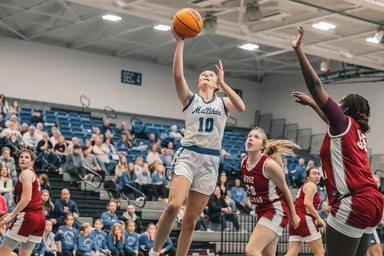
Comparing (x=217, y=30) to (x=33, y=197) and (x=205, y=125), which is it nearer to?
Answer: (x=33, y=197)

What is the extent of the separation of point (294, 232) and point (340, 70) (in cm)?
1893

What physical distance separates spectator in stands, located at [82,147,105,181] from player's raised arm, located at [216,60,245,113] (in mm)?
10751

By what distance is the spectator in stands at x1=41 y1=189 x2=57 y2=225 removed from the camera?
44.5 ft

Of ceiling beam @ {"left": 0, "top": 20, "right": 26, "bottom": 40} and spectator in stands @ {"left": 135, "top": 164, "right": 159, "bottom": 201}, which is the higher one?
ceiling beam @ {"left": 0, "top": 20, "right": 26, "bottom": 40}

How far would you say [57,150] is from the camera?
18375 mm

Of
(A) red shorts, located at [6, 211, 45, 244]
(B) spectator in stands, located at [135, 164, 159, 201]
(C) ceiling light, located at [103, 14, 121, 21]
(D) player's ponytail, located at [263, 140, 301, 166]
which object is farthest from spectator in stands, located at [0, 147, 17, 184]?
(D) player's ponytail, located at [263, 140, 301, 166]

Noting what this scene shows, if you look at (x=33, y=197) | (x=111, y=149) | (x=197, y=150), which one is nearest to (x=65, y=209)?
(x=111, y=149)

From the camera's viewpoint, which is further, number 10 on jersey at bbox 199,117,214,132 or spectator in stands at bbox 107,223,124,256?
spectator in stands at bbox 107,223,124,256

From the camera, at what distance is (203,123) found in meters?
7.33

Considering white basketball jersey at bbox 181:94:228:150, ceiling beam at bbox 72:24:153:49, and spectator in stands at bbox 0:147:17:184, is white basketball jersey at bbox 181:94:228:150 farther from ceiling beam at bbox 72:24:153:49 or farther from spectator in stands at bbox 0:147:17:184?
ceiling beam at bbox 72:24:153:49

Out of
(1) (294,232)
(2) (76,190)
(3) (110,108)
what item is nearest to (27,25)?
(3) (110,108)

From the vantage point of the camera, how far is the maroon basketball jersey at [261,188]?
802 centimetres

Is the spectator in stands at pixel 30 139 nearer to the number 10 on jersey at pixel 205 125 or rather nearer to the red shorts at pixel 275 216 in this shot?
the red shorts at pixel 275 216

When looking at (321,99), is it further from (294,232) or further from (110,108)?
(110,108)
